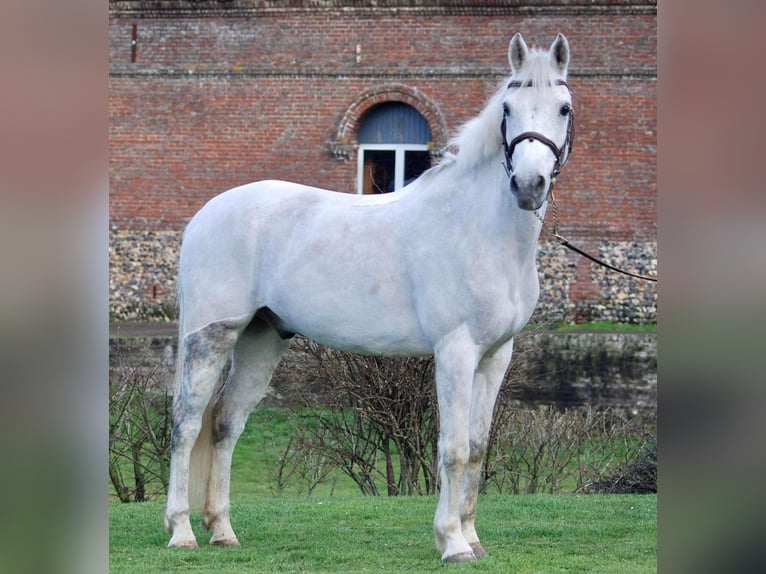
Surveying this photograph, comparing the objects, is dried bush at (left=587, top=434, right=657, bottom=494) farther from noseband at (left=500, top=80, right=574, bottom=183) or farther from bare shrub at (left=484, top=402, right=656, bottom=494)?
noseband at (left=500, top=80, right=574, bottom=183)

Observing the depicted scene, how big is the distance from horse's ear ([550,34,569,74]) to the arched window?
55.8ft

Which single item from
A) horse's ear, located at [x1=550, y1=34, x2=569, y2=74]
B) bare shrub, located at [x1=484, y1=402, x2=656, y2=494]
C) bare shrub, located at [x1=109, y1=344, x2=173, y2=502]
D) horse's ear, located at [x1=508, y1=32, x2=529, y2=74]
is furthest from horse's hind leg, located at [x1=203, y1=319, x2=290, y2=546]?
bare shrub, located at [x1=484, y1=402, x2=656, y2=494]

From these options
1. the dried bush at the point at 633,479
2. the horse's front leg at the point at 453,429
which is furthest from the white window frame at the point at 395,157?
the horse's front leg at the point at 453,429

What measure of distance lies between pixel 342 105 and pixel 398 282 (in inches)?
668

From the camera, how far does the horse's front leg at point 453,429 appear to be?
523cm

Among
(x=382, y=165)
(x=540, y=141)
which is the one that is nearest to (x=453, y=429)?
(x=540, y=141)

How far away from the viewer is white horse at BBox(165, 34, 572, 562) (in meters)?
5.09

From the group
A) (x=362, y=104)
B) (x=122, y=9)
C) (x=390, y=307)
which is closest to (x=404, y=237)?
(x=390, y=307)

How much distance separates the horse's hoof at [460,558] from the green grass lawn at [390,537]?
65 millimetres

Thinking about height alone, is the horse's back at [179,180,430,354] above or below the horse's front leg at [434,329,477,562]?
above

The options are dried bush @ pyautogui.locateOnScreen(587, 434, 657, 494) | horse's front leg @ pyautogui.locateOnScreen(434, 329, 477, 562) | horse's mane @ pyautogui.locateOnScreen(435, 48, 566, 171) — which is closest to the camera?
horse's mane @ pyautogui.locateOnScreen(435, 48, 566, 171)
